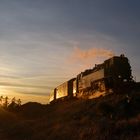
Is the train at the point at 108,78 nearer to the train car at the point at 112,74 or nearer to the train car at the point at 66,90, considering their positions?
the train car at the point at 112,74

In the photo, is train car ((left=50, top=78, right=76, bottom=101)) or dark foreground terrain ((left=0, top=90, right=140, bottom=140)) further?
train car ((left=50, top=78, right=76, bottom=101))

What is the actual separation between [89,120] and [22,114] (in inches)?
1127

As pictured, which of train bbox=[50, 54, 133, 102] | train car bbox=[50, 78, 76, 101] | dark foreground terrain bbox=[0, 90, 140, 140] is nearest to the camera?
dark foreground terrain bbox=[0, 90, 140, 140]

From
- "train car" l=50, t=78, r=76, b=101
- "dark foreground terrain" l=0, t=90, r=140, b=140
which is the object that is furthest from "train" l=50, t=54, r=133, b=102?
"train car" l=50, t=78, r=76, b=101

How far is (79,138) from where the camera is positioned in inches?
841

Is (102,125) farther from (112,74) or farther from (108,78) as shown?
(112,74)

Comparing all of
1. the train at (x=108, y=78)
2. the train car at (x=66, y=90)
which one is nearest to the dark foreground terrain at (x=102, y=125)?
the train at (x=108, y=78)

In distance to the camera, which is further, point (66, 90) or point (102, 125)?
point (66, 90)

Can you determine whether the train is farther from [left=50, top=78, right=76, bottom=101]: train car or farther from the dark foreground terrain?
[left=50, top=78, right=76, bottom=101]: train car

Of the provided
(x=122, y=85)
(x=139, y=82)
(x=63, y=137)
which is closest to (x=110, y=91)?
(x=122, y=85)

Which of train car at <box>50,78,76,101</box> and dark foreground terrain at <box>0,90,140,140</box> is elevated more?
train car at <box>50,78,76,101</box>

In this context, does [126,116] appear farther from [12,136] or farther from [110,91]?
[12,136]

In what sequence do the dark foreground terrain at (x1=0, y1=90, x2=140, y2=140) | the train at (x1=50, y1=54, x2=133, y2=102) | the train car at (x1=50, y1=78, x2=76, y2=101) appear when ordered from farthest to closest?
the train car at (x1=50, y1=78, x2=76, y2=101)
the train at (x1=50, y1=54, x2=133, y2=102)
the dark foreground terrain at (x1=0, y1=90, x2=140, y2=140)

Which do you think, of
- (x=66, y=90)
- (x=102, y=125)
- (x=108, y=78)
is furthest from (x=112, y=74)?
(x=66, y=90)
